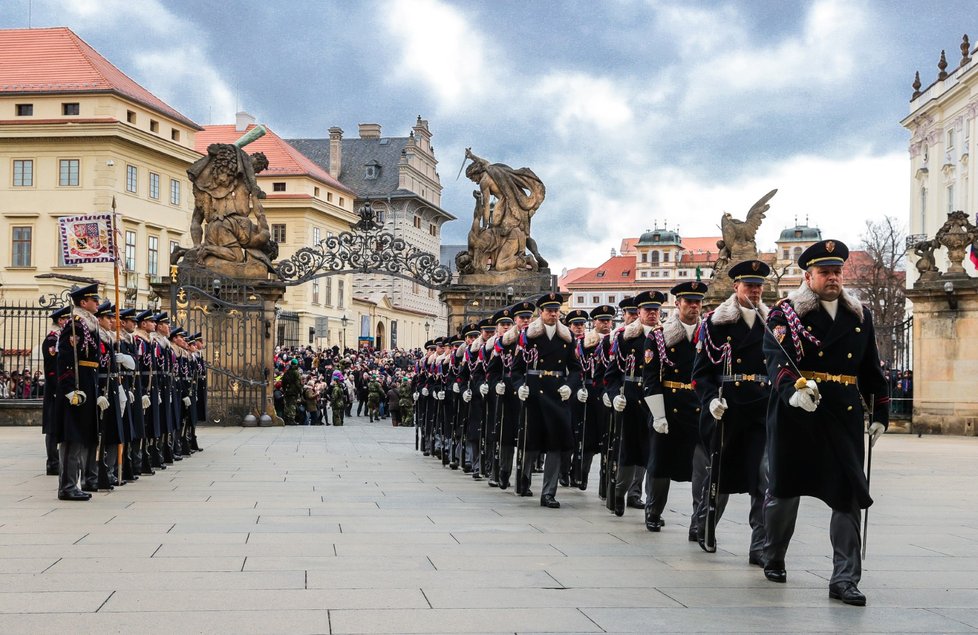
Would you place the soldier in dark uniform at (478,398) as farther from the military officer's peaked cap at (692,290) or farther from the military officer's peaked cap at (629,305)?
the military officer's peaked cap at (692,290)

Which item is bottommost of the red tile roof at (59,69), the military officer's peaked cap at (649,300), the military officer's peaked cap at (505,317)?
the military officer's peaked cap at (505,317)

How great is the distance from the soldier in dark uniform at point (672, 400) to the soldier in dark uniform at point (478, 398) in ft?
16.6

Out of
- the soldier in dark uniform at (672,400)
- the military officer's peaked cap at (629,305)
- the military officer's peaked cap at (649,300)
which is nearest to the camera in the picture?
the soldier in dark uniform at (672,400)

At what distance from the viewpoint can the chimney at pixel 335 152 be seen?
92.1m

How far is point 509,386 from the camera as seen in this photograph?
13.2m

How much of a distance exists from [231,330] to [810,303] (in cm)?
1967

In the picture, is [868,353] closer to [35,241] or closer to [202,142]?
[35,241]

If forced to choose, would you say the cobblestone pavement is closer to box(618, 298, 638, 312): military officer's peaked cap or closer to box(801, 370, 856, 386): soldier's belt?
box(801, 370, 856, 386): soldier's belt

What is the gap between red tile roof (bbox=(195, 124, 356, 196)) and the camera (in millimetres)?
73250

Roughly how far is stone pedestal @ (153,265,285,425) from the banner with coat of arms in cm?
393

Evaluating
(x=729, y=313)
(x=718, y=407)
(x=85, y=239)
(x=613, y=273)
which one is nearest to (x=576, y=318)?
(x=729, y=313)

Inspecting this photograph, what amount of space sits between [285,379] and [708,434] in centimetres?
2102

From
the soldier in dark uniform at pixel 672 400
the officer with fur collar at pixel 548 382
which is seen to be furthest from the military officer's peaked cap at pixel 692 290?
the officer with fur collar at pixel 548 382

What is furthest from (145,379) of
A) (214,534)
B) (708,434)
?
(708,434)
